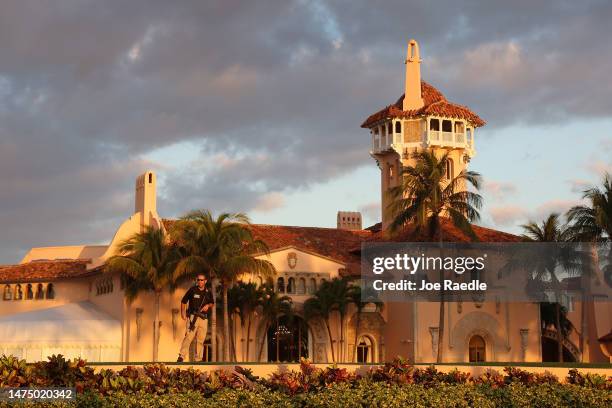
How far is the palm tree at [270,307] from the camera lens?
6003 centimetres

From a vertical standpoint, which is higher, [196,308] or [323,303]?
[323,303]

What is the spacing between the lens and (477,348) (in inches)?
2569

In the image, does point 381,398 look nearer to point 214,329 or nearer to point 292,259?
point 214,329

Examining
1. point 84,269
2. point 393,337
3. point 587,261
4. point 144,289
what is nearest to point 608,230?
point 587,261

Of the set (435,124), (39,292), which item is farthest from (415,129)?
(39,292)

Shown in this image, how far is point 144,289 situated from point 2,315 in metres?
12.4

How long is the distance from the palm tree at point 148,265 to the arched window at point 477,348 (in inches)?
751

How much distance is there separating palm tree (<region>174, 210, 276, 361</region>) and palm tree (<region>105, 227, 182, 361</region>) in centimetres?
107

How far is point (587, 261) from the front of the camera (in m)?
63.0

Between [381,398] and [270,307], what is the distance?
3592 cm

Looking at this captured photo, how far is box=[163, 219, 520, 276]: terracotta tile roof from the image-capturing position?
215 ft

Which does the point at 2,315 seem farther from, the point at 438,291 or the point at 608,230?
A: the point at 608,230

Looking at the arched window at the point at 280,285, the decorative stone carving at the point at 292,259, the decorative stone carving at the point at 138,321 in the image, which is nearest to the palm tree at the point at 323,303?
the arched window at the point at 280,285

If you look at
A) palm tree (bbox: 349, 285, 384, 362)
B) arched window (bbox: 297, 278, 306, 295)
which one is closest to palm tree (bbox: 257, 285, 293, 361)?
arched window (bbox: 297, 278, 306, 295)
